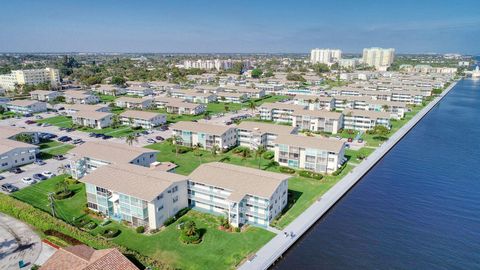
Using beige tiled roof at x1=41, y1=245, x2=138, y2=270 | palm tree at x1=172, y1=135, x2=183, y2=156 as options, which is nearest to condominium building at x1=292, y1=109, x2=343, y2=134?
palm tree at x1=172, y1=135, x2=183, y2=156

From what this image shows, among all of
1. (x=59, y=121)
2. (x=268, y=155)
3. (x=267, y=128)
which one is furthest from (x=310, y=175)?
(x=59, y=121)

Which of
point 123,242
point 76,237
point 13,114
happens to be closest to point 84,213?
point 76,237

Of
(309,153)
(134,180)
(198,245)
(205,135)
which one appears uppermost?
(134,180)

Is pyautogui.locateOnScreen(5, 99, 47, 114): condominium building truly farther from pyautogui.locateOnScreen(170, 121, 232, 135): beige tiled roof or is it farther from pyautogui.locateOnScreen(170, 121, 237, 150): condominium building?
pyautogui.locateOnScreen(170, 121, 232, 135): beige tiled roof

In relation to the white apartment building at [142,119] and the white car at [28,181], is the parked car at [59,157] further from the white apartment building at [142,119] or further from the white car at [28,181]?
the white apartment building at [142,119]

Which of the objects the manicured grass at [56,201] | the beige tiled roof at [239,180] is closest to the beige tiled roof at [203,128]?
the beige tiled roof at [239,180]

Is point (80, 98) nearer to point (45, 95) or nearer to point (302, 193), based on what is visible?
point (45, 95)
